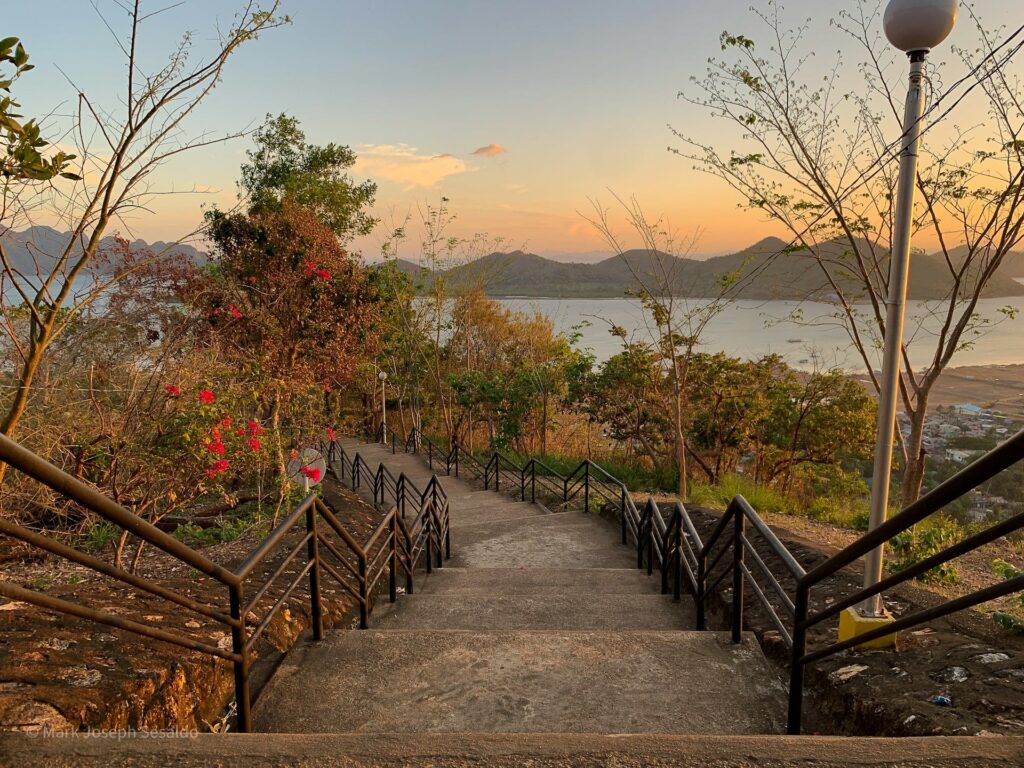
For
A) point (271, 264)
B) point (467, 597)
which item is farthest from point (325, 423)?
point (467, 597)

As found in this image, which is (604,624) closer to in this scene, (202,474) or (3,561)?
(202,474)

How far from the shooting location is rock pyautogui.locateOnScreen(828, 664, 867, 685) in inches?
115

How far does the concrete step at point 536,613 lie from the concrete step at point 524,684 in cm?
100

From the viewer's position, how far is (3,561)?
21.2 feet

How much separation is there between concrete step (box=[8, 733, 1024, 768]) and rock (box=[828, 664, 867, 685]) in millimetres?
1096

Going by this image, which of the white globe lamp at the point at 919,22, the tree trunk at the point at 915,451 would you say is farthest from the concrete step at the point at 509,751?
the tree trunk at the point at 915,451

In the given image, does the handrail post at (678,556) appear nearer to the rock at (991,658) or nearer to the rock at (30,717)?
the rock at (991,658)

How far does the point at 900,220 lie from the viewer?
325 centimetres

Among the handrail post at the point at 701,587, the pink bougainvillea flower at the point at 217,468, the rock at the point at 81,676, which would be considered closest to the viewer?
the rock at the point at 81,676

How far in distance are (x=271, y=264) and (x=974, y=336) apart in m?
12.4

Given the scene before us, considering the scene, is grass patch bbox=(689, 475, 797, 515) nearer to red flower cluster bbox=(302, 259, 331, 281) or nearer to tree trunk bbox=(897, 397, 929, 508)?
tree trunk bbox=(897, 397, 929, 508)

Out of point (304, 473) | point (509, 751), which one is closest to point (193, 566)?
point (509, 751)

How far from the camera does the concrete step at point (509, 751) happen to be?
5.86 ft

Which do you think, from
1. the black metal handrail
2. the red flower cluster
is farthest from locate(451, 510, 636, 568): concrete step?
the red flower cluster
